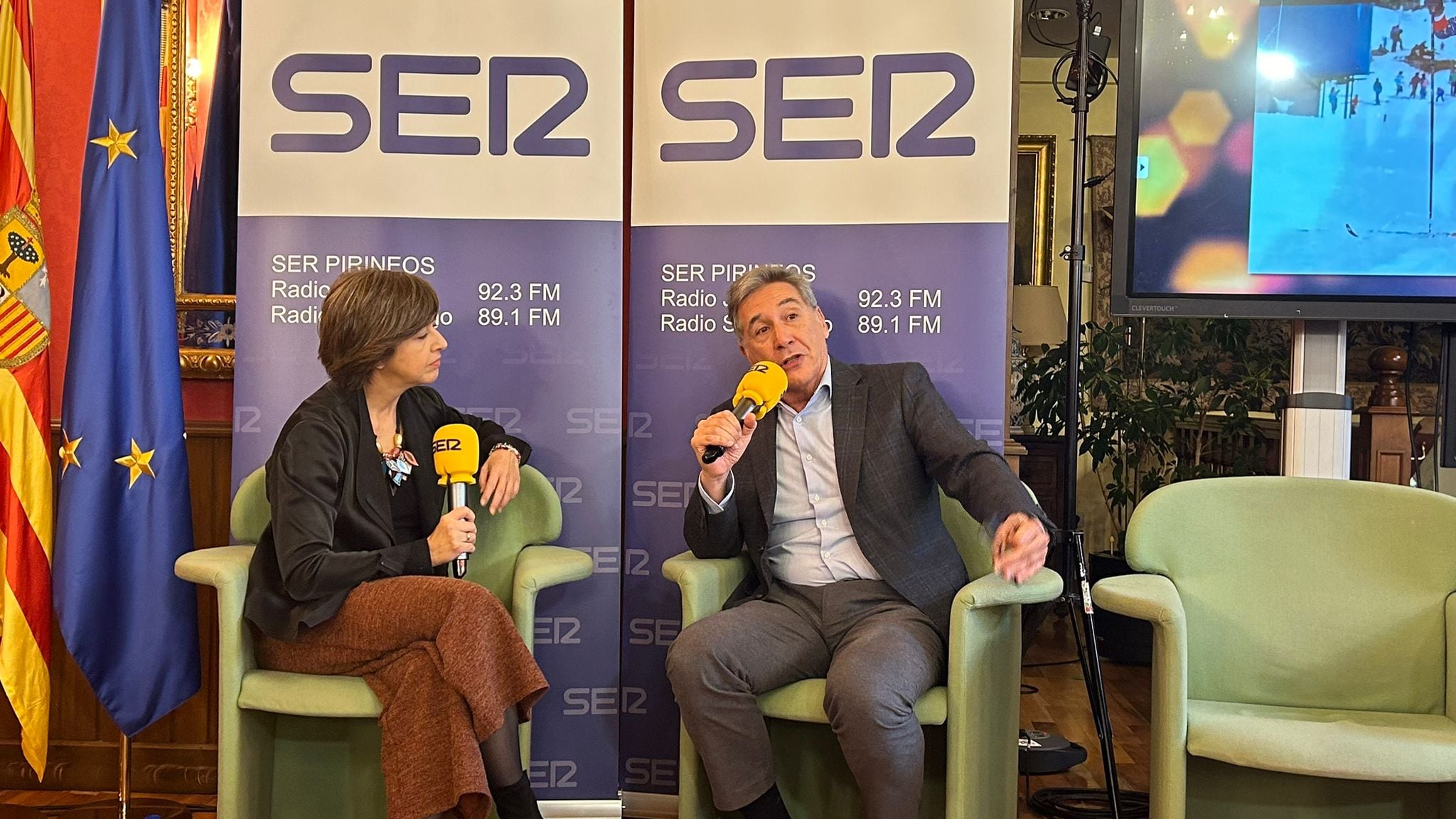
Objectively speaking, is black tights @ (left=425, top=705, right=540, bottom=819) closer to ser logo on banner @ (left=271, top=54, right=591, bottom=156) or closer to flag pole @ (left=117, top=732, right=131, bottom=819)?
flag pole @ (left=117, top=732, right=131, bottom=819)

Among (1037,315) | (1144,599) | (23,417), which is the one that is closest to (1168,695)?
(1144,599)

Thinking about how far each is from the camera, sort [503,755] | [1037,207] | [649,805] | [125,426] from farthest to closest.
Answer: [1037,207] < [649,805] < [125,426] < [503,755]

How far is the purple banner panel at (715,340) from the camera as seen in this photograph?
10.1 ft

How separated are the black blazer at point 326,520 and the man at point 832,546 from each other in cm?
64

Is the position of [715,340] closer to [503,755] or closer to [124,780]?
[503,755]

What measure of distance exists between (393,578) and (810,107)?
1.59m

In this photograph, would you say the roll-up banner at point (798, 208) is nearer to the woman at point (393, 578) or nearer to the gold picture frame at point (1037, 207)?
the woman at point (393, 578)

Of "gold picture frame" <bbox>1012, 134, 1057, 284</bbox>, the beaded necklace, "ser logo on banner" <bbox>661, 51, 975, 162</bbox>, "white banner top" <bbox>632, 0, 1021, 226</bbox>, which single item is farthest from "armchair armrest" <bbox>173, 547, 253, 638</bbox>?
"gold picture frame" <bbox>1012, 134, 1057, 284</bbox>

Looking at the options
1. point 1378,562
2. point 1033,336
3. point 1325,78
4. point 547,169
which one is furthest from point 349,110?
point 1033,336

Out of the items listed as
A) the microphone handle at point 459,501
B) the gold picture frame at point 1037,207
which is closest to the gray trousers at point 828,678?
the microphone handle at point 459,501

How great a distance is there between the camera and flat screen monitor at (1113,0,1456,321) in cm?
291

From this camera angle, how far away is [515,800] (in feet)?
8.21

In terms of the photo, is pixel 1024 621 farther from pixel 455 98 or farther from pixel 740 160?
pixel 455 98

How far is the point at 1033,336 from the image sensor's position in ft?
16.9
